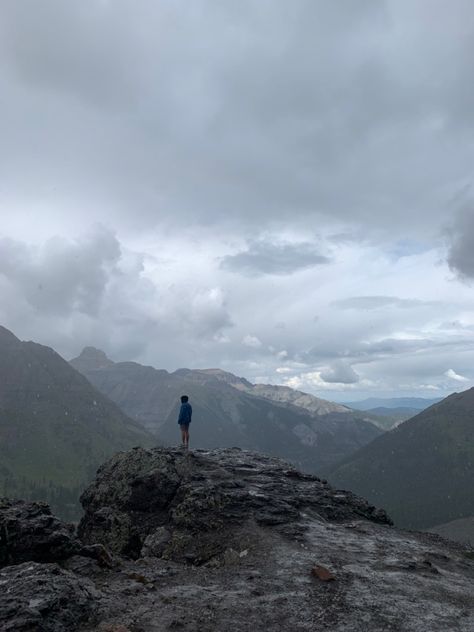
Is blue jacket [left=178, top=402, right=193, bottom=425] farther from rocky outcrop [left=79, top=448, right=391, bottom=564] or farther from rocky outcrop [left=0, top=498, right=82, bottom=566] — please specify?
rocky outcrop [left=0, top=498, right=82, bottom=566]

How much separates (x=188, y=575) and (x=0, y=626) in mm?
7879

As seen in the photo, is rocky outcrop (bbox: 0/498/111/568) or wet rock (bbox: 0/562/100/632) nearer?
wet rock (bbox: 0/562/100/632)

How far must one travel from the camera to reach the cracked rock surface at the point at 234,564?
14688 mm

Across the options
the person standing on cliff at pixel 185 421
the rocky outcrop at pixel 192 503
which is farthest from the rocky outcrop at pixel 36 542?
the person standing on cliff at pixel 185 421

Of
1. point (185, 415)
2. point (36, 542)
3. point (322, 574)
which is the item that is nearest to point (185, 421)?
point (185, 415)

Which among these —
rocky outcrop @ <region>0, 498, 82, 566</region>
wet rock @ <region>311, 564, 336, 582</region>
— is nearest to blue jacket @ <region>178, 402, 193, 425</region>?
rocky outcrop @ <region>0, 498, 82, 566</region>

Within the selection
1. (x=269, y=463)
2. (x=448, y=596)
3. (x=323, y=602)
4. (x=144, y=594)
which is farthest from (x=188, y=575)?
(x=269, y=463)

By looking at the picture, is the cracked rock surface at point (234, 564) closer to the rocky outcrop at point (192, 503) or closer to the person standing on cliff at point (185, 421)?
the rocky outcrop at point (192, 503)

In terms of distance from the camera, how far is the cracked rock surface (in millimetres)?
14688

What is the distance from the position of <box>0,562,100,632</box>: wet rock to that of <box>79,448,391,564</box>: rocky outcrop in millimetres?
7994

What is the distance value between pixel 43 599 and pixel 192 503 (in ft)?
44.3

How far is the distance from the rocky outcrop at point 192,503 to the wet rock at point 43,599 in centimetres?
799

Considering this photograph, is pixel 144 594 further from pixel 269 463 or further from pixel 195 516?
pixel 269 463

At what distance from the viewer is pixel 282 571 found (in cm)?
1906
